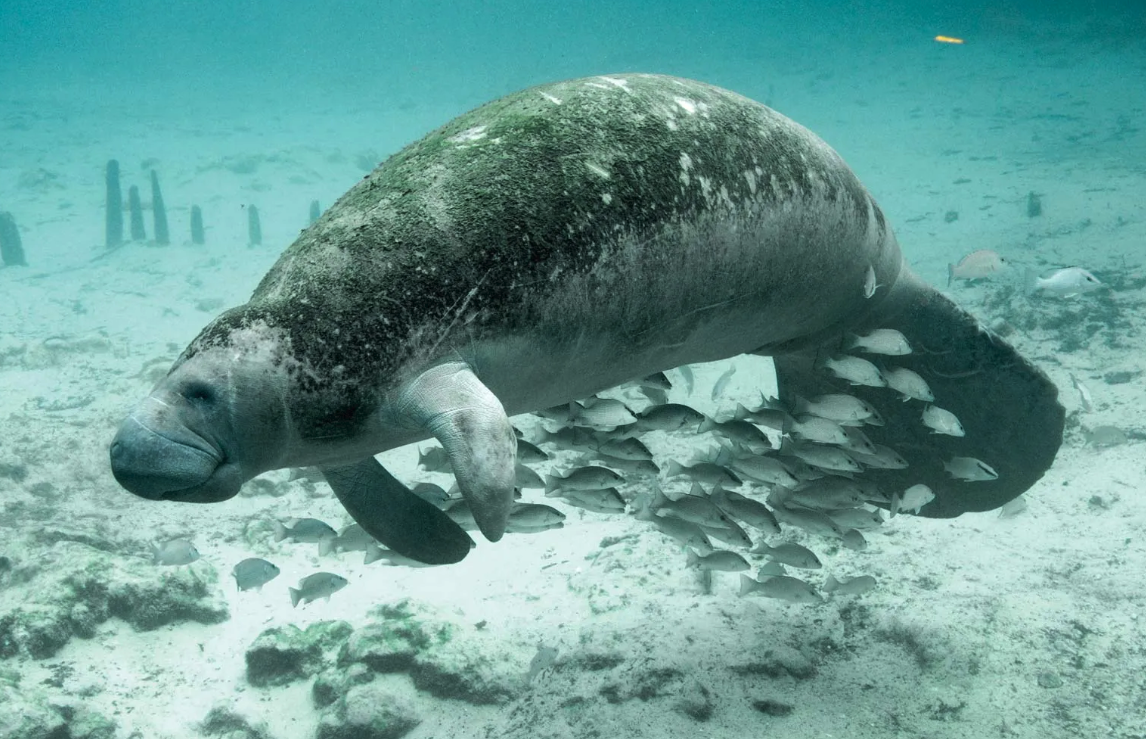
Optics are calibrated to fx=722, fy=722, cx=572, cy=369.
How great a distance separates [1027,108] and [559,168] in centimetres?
5014

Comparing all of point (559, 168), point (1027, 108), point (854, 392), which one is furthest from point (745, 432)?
point (1027, 108)

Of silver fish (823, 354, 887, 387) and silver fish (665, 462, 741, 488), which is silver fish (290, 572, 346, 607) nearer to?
silver fish (665, 462, 741, 488)

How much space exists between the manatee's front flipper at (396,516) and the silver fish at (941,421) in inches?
119

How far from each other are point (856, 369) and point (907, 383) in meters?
→ 0.38

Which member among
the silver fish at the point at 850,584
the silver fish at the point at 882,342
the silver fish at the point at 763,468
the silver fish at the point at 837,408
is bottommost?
the silver fish at the point at 850,584

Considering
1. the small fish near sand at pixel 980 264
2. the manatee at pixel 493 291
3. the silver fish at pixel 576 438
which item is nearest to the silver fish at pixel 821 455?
the silver fish at pixel 576 438

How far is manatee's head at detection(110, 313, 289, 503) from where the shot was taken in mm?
2146

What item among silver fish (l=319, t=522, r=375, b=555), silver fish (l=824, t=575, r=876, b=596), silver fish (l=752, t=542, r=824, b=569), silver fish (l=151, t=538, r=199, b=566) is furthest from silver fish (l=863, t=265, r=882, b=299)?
silver fish (l=151, t=538, r=199, b=566)

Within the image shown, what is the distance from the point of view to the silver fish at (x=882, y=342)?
4.39m

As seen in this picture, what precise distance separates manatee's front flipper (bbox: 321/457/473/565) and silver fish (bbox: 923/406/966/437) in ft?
9.93

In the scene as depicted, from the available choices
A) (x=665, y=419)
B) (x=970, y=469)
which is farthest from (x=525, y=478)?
(x=970, y=469)

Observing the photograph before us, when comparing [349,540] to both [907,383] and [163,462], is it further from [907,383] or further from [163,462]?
[907,383]

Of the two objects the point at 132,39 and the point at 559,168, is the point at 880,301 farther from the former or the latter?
the point at 132,39

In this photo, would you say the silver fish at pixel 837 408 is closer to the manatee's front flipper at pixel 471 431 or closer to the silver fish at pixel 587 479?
the silver fish at pixel 587 479
